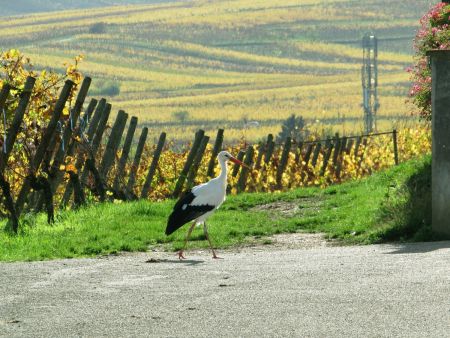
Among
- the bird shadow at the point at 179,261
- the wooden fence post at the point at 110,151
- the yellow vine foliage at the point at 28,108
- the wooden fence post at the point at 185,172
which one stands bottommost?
the wooden fence post at the point at 185,172

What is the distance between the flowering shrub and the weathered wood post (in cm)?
419

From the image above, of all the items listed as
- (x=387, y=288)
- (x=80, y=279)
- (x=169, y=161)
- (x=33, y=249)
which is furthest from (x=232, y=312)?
(x=169, y=161)

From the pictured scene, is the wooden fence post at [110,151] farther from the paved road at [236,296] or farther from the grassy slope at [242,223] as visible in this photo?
the paved road at [236,296]

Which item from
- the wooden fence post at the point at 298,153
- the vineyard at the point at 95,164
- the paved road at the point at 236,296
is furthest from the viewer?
the wooden fence post at the point at 298,153

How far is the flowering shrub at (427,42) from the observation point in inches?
917

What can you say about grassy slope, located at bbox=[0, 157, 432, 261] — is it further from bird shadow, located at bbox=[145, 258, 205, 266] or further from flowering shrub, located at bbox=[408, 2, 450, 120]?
bird shadow, located at bbox=[145, 258, 205, 266]

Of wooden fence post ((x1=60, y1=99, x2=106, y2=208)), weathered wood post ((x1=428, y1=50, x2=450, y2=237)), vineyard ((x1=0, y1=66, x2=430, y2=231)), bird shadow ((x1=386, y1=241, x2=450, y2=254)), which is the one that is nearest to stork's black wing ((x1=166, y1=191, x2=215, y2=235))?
bird shadow ((x1=386, y1=241, x2=450, y2=254))

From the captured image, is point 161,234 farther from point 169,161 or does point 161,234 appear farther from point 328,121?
point 328,121

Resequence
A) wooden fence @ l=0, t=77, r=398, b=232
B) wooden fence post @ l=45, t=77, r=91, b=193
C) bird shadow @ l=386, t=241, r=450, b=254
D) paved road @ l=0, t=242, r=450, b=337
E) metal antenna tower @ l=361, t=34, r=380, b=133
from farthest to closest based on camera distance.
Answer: metal antenna tower @ l=361, t=34, r=380, b=133 → wooden fence post @ l=45, t=77, r=91, b=193 → wooden fence @ l=0, t=77, r=398, b=232 → bird shadow @ l=386, t=241, r=450, b=254 → paved road @ l=0, t=242, r=450, b=337

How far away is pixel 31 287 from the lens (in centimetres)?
1438

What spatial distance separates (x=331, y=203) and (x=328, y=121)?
135524 millimetres

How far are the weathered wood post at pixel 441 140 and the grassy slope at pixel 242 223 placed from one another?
1.01 feet

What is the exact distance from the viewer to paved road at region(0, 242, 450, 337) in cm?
1182

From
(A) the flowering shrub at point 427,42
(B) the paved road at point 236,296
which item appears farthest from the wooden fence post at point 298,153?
(B) the paved road at point 236,296
